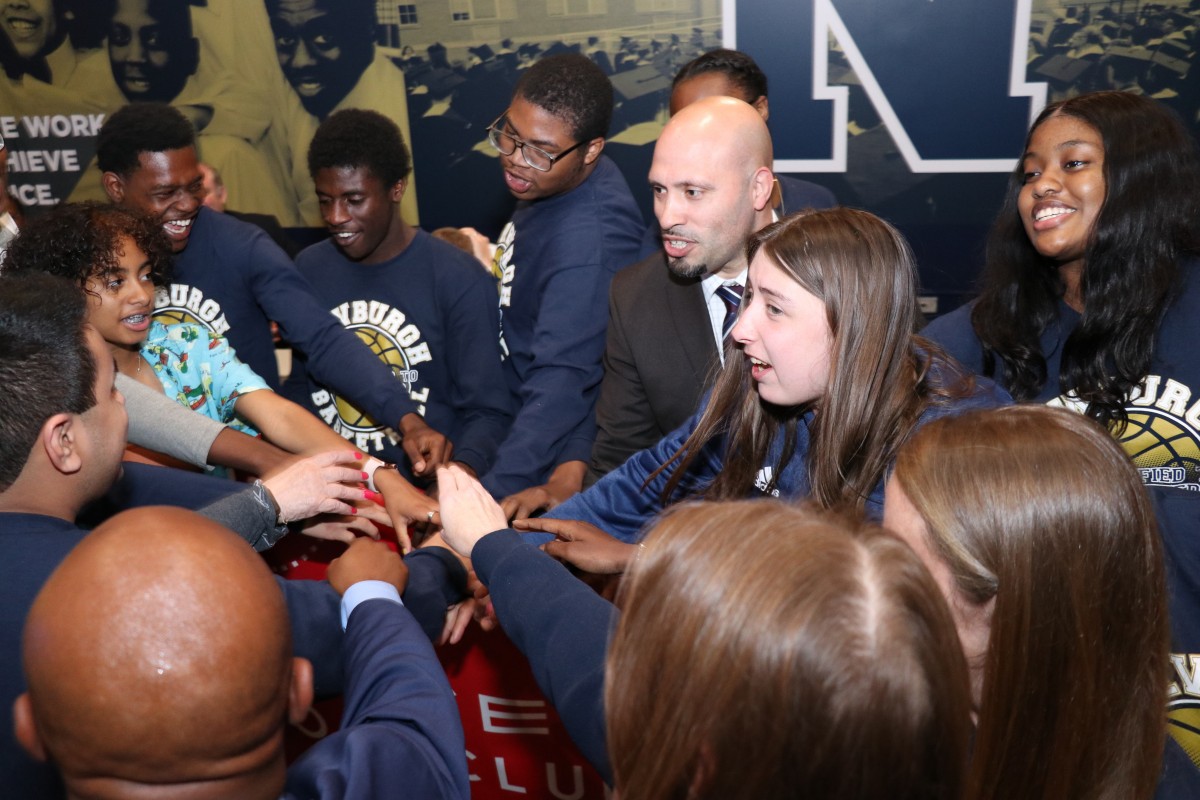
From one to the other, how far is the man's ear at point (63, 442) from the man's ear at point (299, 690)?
0.67 m

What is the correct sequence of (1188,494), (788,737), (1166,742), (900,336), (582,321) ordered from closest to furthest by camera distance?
(788,737), (1166,742), (900,336), (1188,494), (582,321)

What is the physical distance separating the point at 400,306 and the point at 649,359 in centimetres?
90

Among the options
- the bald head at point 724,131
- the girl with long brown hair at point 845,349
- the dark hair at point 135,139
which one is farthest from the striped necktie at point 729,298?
the dark hair at point 135,139

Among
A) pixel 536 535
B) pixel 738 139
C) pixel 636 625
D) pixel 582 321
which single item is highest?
pixel 738 139

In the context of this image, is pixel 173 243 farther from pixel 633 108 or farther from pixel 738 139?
pixel 633 108

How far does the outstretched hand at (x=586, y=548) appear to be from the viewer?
6.52 feet

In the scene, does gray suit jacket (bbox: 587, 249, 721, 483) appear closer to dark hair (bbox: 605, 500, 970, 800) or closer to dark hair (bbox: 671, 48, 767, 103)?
dark hair (bbox: 671, 48, 767, 103)

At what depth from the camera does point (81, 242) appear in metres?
2.49

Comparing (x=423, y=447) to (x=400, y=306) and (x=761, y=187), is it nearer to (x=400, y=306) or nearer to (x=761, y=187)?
(x=400, y=306)

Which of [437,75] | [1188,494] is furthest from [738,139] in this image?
[437,75]

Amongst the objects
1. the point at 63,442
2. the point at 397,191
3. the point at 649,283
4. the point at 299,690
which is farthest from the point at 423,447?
the point at 299,690

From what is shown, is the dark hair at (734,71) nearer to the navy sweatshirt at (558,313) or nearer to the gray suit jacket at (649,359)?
the navy sweatshirt at (558,313)

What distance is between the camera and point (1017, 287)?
2428 millimetres

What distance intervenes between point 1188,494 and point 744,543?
5.30ft
